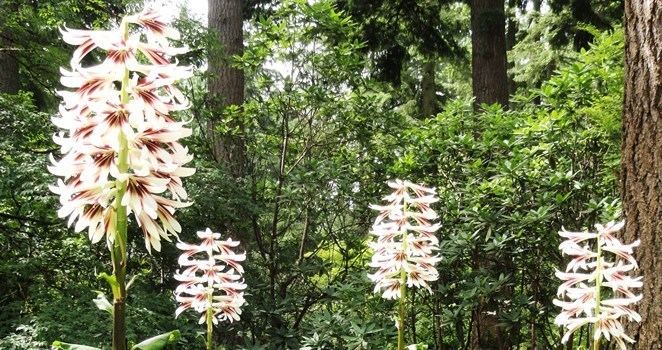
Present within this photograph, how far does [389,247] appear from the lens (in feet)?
7.36

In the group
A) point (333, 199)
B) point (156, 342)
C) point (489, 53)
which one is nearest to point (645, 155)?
point (156, 342)

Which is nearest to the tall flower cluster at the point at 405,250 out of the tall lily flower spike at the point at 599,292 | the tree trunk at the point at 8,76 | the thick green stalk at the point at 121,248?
the tall lily flower spike at the point at 599,292

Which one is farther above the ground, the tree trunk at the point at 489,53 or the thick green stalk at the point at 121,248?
the tree trunk at the point at 489,53

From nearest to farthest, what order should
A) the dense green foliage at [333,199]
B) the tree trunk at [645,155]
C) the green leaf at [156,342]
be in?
the green leaf at [156,342], the tree trunk at [645,155], the dense green foliage at [333,199]

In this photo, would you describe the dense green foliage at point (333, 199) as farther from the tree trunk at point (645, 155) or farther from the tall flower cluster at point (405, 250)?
the tall flower cluster at point (405, 250)

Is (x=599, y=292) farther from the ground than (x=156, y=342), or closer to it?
farther from the ground

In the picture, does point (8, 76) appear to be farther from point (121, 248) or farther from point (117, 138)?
point (121, 248)

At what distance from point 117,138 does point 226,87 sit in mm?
5544

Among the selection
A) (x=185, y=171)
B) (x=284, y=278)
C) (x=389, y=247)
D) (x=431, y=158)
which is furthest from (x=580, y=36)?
(x=185, y=171)

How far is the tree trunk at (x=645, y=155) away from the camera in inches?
107

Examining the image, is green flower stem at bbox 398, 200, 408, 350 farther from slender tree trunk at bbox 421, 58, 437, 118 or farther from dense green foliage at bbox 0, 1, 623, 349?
slender tree trunk at bbox 421, 58, 437, 118

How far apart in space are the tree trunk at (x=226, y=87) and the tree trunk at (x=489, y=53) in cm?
281

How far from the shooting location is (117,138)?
1099 millimetres

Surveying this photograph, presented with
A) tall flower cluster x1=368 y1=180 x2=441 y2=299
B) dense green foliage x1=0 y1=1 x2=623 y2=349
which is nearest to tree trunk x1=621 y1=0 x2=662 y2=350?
dense green foliage x1=0 y1=1 x2=623 y2=349
